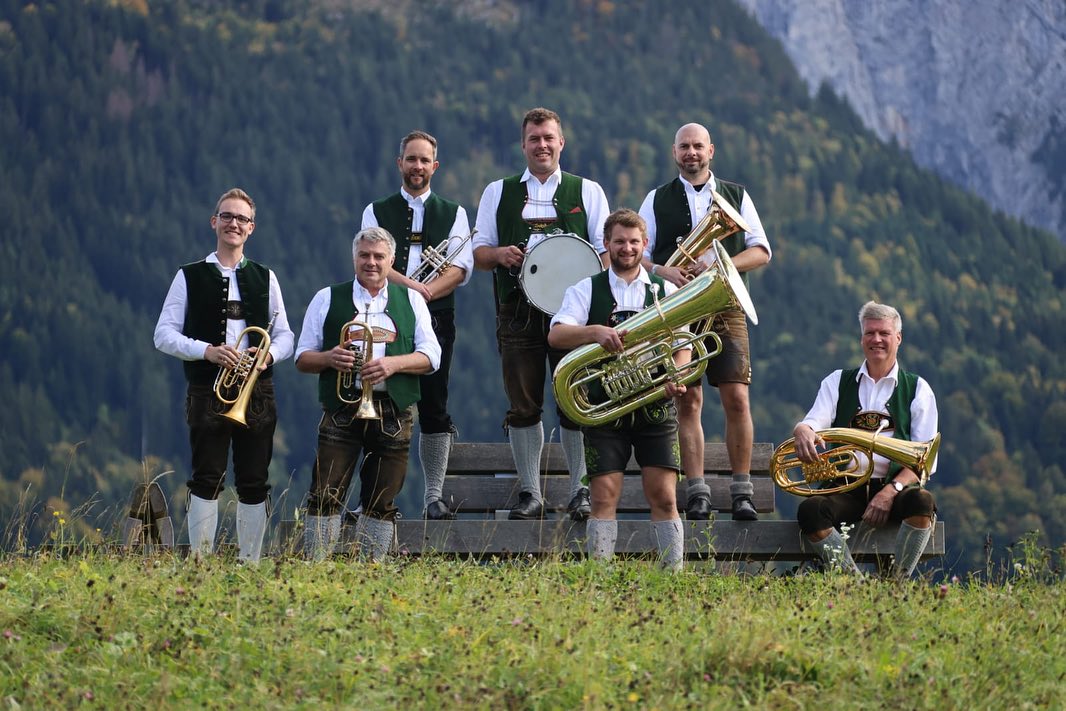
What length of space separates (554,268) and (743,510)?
1514 millimetres

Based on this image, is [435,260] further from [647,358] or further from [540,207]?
[647,358]

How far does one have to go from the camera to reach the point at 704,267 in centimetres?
843

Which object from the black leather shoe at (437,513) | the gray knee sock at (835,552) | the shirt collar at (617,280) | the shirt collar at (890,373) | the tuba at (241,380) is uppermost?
the shirt collar at (617,280)

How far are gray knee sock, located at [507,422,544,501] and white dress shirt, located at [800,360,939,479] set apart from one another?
139 centimetres

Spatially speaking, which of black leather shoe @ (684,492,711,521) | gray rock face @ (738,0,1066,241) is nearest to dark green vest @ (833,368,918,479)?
black leather shoe @ (684,492,711,521)

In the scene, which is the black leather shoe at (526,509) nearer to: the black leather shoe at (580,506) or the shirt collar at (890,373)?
the black leather shoe at (580,506)

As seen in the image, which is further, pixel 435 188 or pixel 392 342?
pixel 435 188

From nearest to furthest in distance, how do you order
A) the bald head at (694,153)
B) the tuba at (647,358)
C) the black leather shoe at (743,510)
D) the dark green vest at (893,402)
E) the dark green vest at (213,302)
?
the tuba at (647,358) → the dark green vest at (893,402) → the dark green vest at (213,302) → the black leather shoe at (743,510) → the bald head at (694,153)

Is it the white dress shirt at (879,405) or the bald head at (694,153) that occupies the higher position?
the bald head at (694,153)

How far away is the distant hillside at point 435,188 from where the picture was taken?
6606 cm

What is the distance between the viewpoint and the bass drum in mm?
8531

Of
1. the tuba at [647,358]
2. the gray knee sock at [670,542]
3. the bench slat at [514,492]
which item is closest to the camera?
the tuba at [647,358]

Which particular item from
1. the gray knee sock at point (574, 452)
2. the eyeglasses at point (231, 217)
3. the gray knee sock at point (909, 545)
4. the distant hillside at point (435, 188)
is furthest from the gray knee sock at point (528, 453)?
the distant hillside at point (435, 188)

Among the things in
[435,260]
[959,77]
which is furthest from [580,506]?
[959,77]
